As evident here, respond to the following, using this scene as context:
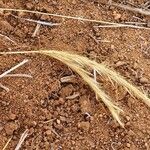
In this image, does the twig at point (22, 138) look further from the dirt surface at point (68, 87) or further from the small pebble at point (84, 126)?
the small pebble at point (84, 126)

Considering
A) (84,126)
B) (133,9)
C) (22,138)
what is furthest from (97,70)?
(133,9)

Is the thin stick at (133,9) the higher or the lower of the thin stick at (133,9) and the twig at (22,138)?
the higher

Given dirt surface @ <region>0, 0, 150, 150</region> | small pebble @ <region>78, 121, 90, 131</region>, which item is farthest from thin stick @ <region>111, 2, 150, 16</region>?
small pebble @ <region>78, 121, 90, 131</region>

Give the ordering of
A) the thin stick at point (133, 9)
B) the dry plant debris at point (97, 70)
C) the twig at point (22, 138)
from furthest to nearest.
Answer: the thin stick at point (133, 9) < the dry plant debris at point (97, 70) < the twig at point (22, 138)

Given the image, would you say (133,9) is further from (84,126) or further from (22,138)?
(22,138)

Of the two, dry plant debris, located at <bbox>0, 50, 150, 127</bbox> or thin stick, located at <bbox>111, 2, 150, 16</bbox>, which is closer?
dry plant debris, located at <bbox>0, 50, 150, 127</bbox>

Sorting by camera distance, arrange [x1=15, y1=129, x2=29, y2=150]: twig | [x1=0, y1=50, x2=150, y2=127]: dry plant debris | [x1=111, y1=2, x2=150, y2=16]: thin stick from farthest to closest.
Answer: [x1=111, y1=2, x2=150, y2=16]: thin stick → [x1=0, y1=50, x2=150, y2=127]: dry plant debris → [x1=15, y1=129, x2=29, y2=150]: twig

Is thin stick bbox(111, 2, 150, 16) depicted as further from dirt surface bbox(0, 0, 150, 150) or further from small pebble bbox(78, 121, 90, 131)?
small pebble bbox(78, 121, 90, 131)

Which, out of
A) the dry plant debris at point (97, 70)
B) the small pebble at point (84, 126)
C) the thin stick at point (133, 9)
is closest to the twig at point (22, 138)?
the small pebble at point (84, 126)

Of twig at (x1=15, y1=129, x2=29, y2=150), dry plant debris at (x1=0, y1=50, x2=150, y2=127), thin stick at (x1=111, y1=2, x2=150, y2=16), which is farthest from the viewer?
thin stick at (x1=111, y1=2, x2=150, y2=16)
